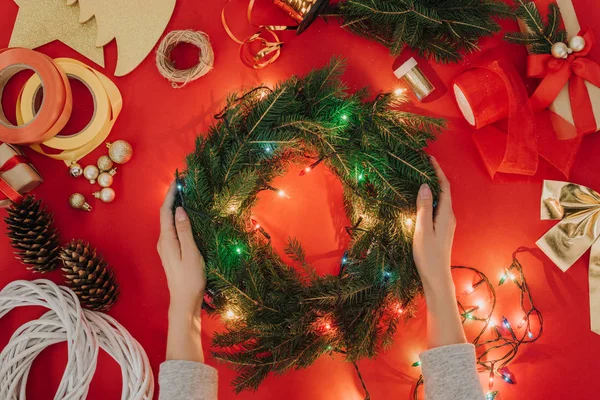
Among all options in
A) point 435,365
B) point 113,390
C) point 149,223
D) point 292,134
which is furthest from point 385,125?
point 113,390

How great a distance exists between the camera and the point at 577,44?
1339 millimetres

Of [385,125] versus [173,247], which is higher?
[173,247]

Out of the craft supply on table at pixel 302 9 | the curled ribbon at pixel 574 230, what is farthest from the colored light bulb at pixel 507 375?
the craft supply on table at pixel 302 9

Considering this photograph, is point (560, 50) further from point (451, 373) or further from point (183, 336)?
point (183, 336)

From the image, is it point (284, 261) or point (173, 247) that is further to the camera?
point (284, 261)

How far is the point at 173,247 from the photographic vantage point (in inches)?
48.8

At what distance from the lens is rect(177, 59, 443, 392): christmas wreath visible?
1203 millimetres

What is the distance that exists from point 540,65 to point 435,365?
94 centimetres

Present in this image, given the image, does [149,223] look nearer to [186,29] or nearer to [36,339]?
[36,339]

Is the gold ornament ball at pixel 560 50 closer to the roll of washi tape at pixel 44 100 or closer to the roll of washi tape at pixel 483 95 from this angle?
the roll of washi tape at pixel 483 95

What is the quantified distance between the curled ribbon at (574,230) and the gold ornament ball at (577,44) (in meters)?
0.41

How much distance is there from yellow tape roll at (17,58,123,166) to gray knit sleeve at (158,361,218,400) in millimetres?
740

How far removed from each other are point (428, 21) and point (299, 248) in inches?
30.0

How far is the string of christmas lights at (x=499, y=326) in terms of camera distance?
1.42 meters
